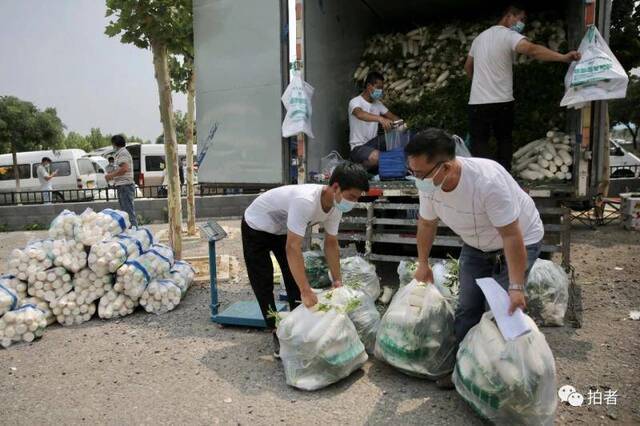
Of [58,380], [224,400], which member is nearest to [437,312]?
[224,400]

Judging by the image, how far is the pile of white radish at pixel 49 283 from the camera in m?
4.40

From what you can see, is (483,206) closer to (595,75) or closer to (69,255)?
(595,75)

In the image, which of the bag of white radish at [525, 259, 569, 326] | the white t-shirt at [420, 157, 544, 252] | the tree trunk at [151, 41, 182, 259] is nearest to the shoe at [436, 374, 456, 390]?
the white t-shirt at [420, 157, 544, 252]

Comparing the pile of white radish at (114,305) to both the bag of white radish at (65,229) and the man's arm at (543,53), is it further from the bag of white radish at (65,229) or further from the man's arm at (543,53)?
the man's arm at (543,53)

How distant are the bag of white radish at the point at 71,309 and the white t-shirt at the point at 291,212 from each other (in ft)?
7.04

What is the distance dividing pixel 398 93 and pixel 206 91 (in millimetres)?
2811

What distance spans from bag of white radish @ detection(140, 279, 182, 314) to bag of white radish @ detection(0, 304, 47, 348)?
0.92m

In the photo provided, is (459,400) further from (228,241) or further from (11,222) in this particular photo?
(11,222)

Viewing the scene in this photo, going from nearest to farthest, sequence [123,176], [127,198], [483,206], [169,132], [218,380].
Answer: [483,206] < [218,380] < [169,132] < [123,176] < [127,198]

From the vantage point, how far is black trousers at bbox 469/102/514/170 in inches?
184

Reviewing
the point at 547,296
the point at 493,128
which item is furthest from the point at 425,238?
the point at 493,128

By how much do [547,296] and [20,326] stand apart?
4.53 m

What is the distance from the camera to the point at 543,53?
168 inches

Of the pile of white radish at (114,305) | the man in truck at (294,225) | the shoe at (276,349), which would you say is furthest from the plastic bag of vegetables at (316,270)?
the pile of white radish at (114,305)
